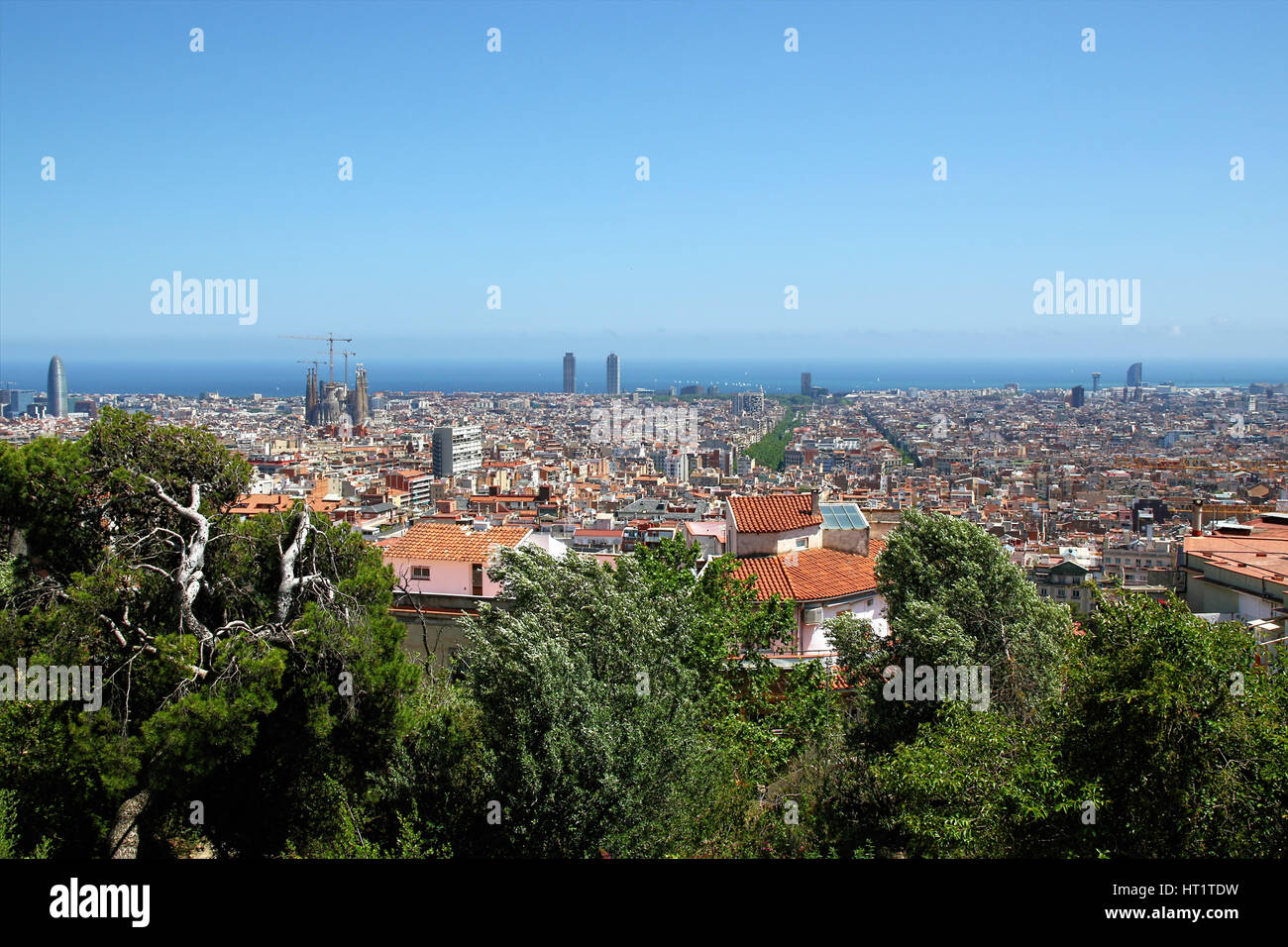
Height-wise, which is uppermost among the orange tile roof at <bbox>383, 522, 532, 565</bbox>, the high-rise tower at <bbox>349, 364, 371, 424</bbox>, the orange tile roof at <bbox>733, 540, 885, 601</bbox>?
the high-rise tower at <bbox>349, 364, 371, 424</bbox>

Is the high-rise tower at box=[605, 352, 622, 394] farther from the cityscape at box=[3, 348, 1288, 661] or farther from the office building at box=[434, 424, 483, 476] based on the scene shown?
the office building at box=[434, 424, 483, 476]

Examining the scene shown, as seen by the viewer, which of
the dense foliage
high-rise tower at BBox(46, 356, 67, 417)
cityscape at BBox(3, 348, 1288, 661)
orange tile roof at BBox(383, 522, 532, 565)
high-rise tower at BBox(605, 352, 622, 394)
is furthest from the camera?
high-rise tower at BBox(605, 352, 622, 394)

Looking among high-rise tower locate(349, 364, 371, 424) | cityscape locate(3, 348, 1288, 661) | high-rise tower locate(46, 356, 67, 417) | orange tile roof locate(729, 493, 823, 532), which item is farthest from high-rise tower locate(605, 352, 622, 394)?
orange tile roof locate(729, 493, 823, 532)

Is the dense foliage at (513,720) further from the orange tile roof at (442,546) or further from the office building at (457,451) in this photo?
the office building at (457,451)

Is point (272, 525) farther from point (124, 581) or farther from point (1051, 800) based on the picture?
point (1051, 800)

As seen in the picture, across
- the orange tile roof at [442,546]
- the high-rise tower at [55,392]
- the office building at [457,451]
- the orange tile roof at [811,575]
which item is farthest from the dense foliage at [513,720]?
the high-rise tower at [55,392]

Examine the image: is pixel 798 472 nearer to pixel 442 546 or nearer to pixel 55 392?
pixel 442 546
